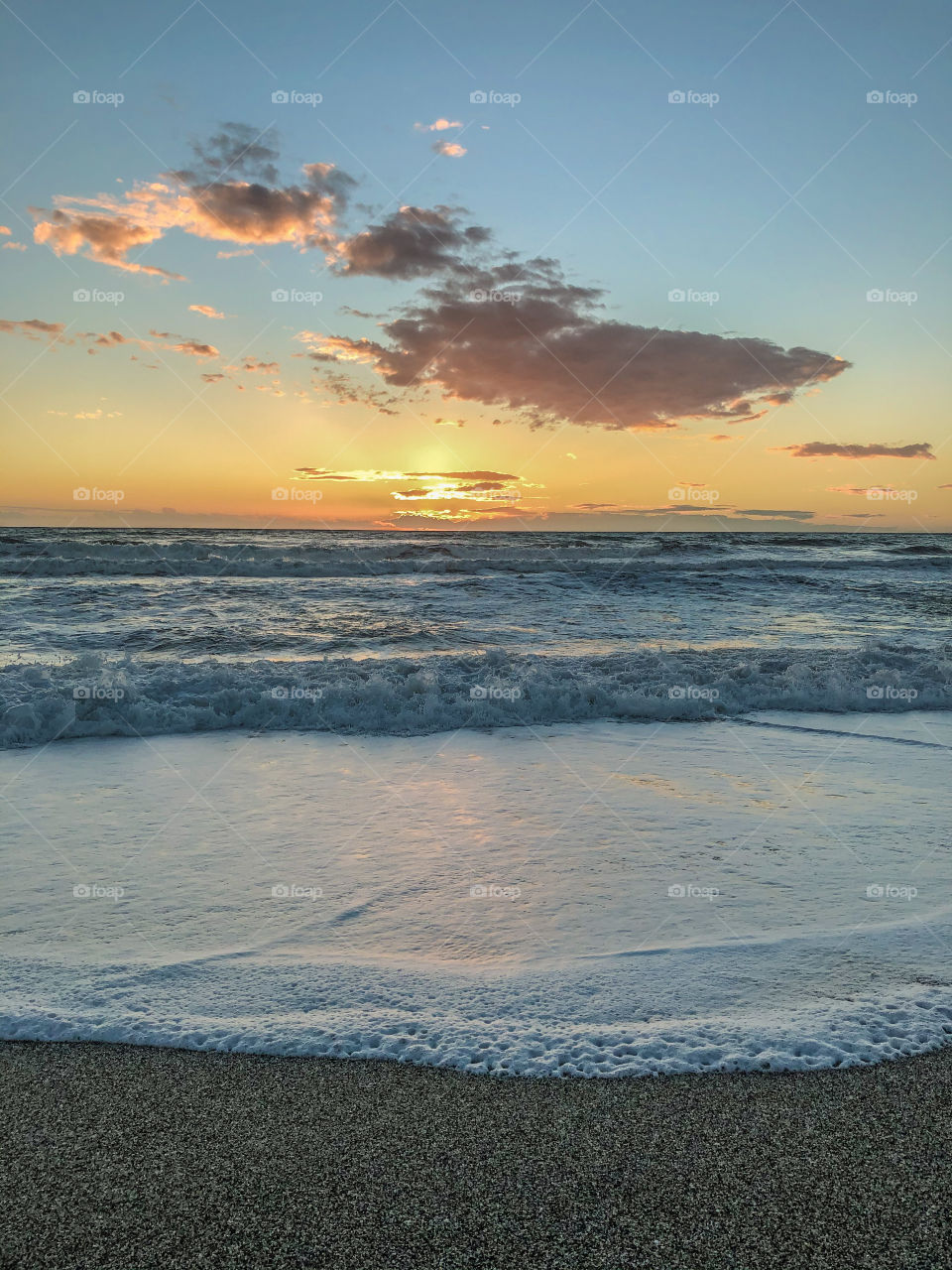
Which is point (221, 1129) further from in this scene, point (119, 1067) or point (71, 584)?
point (71, 584)

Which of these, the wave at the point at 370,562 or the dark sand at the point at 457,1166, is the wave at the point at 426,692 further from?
the wave at the point at 370,562

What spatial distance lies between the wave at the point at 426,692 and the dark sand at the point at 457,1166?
19.7ft

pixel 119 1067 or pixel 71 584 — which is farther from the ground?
pixel 71 584

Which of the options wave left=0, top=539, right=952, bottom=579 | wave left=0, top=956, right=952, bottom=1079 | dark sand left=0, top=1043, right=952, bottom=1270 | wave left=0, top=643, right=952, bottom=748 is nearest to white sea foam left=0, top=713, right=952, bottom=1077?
wave left=0, top=956, right=952, bottom=1079

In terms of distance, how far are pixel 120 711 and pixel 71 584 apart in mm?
15791

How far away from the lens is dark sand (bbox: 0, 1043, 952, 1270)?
205 cm

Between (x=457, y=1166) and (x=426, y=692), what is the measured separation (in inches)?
289

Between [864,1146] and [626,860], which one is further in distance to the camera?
[626,860]

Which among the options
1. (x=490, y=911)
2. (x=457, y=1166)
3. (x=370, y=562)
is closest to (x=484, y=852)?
(x=490, y=911)

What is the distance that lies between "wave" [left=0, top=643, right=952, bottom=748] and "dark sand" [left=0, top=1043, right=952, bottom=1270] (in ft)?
19.7

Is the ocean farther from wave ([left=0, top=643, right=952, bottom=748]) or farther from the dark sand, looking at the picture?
the dark sand

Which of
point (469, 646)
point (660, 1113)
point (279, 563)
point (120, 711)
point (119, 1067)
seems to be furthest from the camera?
point (279, 563)

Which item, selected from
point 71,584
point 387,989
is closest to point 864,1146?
point 387,989

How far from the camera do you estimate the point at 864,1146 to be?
243 centimetres
